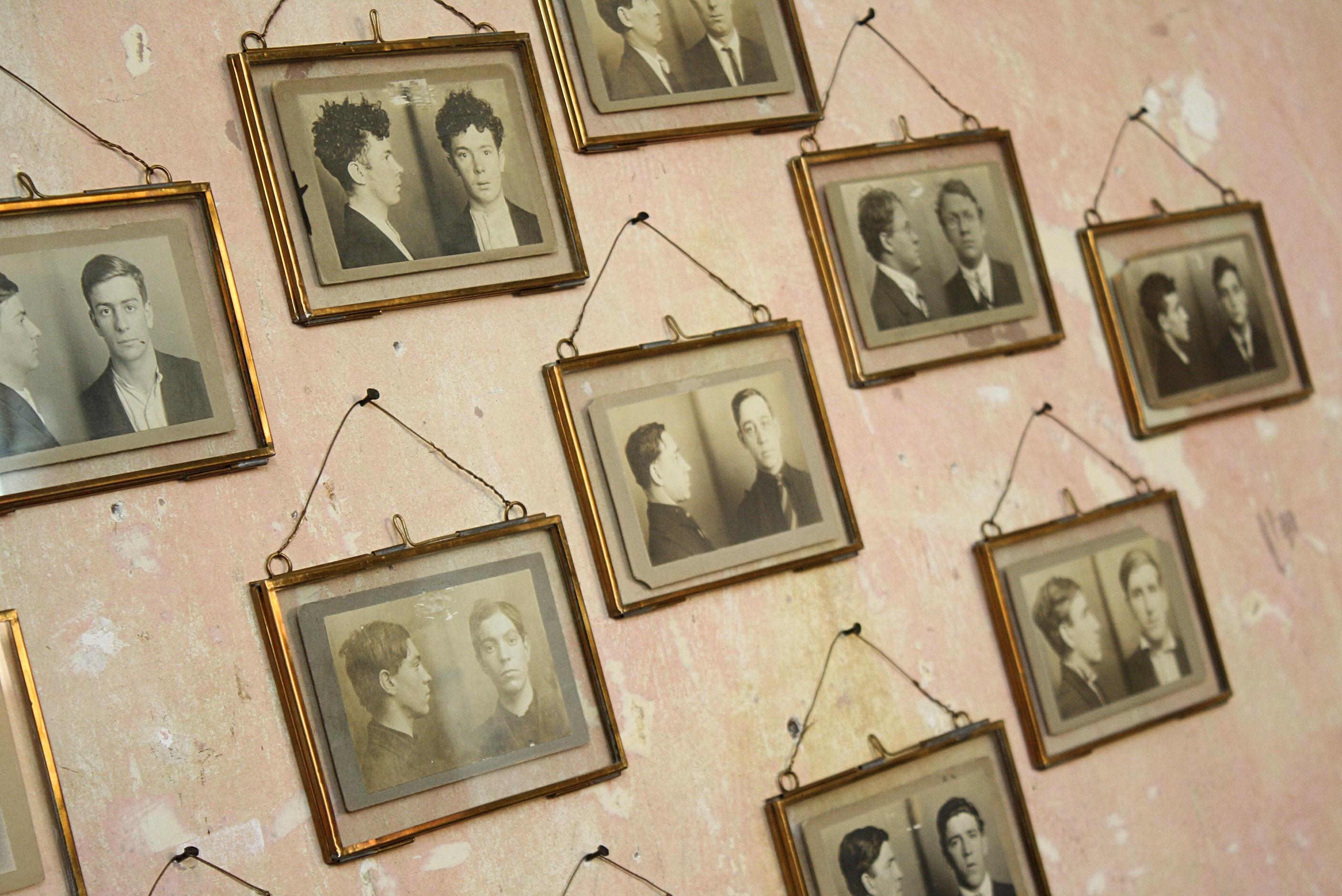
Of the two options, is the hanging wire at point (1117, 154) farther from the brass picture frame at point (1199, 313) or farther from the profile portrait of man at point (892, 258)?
the profile portrait of man at point (892, 258)

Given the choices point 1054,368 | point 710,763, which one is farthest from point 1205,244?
point 710,763

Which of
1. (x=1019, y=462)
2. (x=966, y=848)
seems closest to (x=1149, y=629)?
(x=1019, y=462)

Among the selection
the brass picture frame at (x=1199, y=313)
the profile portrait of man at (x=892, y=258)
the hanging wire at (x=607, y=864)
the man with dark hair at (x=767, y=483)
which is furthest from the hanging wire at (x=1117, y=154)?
the hanging wire at (x=607, y=864)

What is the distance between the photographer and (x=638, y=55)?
125cm

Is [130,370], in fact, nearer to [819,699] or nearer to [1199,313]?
[819,699]

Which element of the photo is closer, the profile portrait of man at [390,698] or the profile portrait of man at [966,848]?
the profile portrait of man at [390,698]

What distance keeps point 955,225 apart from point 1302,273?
0.57 meters

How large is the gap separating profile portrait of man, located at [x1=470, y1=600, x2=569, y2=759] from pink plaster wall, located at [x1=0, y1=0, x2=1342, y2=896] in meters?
0.06

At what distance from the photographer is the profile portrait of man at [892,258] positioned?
1319mm

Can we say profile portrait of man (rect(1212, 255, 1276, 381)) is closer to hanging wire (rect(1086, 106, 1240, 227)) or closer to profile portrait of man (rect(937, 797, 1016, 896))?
hanging wire (rect(1086, 106, 1240, 227))

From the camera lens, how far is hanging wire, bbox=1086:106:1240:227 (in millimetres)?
1487

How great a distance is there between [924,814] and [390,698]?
564mm

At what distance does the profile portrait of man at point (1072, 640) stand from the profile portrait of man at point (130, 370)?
90 centimetres

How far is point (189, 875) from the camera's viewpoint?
974 millimetres
